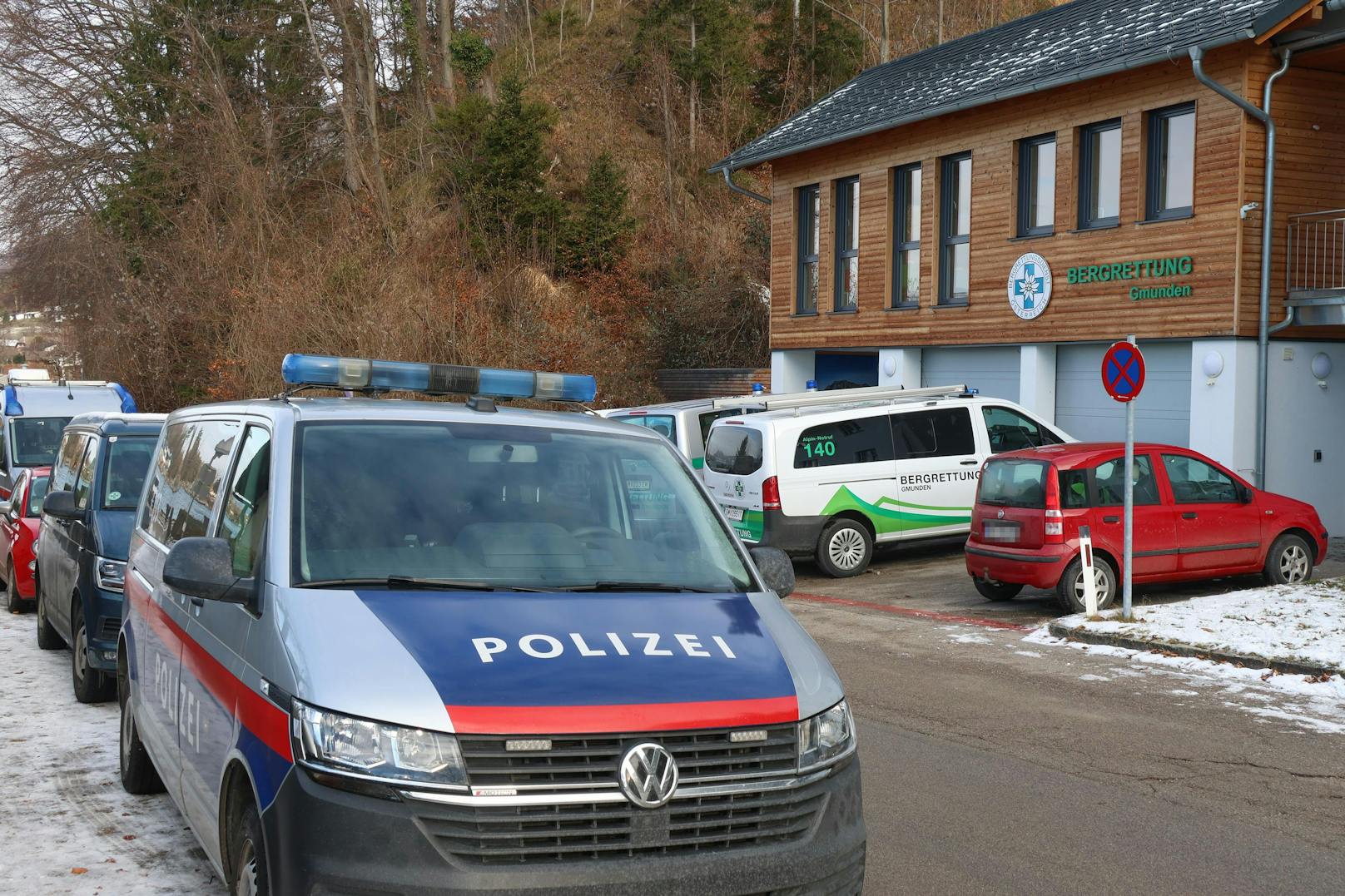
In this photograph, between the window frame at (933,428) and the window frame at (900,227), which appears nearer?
the window frame at (933,428)

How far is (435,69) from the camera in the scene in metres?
44.5

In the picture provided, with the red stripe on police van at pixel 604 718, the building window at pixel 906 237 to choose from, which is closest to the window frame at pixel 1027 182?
the building window at pixel 906 237

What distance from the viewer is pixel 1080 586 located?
42.3ft

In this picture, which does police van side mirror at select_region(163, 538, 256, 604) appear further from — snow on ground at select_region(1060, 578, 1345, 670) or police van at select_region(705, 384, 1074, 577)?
police van at select_region(705, 384, 1074, 577)

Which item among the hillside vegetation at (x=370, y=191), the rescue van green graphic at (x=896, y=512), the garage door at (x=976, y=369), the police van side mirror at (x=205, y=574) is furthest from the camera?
the hillside vegetation at (x=370, y=191)

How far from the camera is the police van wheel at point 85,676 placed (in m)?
8.74

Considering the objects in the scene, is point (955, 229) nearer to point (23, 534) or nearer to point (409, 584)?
point (23, 534)

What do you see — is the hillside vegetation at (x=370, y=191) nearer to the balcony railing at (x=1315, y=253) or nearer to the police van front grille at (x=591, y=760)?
the balcony railing at (x=1315, y=253)

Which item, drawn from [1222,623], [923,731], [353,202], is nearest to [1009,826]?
[923,731]

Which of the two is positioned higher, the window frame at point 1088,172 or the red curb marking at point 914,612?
the window frame at point 1088,172

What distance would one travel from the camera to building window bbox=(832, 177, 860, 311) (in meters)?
Result: 26.2

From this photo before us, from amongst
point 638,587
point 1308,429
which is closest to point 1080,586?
point 1308,429

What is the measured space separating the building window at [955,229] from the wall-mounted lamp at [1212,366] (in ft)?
17.6

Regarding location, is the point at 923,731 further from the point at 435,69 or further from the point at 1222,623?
the point at 435,69
